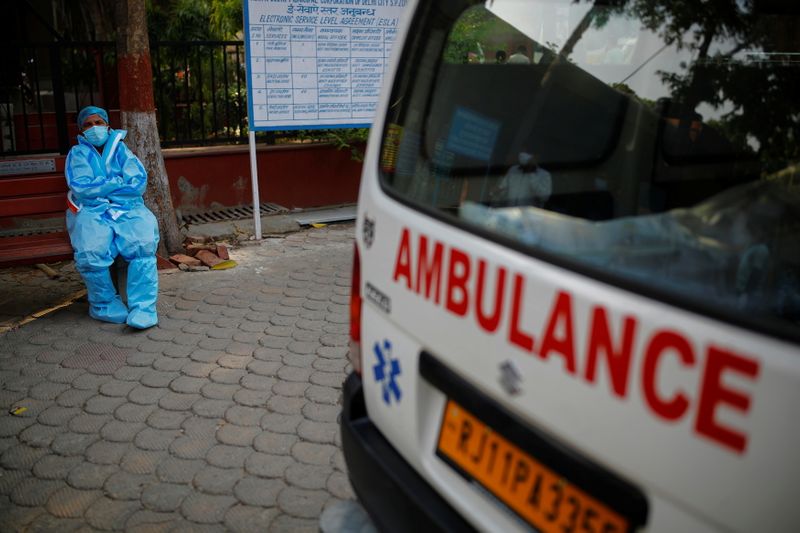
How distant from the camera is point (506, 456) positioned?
162 cm

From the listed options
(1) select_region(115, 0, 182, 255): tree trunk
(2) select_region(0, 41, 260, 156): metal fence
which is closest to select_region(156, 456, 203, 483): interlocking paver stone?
(1) select_region(115, 0, 182, 255): tree trunk

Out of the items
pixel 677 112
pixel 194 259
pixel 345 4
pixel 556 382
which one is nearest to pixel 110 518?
pixel 556 382

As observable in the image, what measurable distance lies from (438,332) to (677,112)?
3.14 ft

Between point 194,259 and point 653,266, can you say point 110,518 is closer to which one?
point 653,266

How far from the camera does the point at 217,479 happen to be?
3020 mm

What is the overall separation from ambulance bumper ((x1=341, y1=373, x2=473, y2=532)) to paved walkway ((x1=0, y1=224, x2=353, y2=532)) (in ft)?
2.47

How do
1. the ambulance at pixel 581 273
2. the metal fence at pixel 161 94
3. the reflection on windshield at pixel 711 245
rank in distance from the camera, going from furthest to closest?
the metal fence at pixel 161 94 → the reflection on windshield at pixel 711 245 → the ambulance at pixel 581 273

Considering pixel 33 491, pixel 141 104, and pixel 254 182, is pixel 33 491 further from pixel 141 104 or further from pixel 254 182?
pixel 254 182

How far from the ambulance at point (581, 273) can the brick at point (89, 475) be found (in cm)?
142

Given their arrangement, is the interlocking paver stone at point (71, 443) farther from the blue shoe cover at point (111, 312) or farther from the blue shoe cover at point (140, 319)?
the blue shoe cover at point (111, 312)

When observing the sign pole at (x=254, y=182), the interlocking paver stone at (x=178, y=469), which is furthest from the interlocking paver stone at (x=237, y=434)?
the sign pole at (x=254, y=182)

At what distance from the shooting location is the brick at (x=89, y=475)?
9.80 feet

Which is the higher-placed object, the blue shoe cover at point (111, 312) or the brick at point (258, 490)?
the blue shoe cover at point (111, 312)

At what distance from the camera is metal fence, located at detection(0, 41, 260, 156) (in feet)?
22.9
